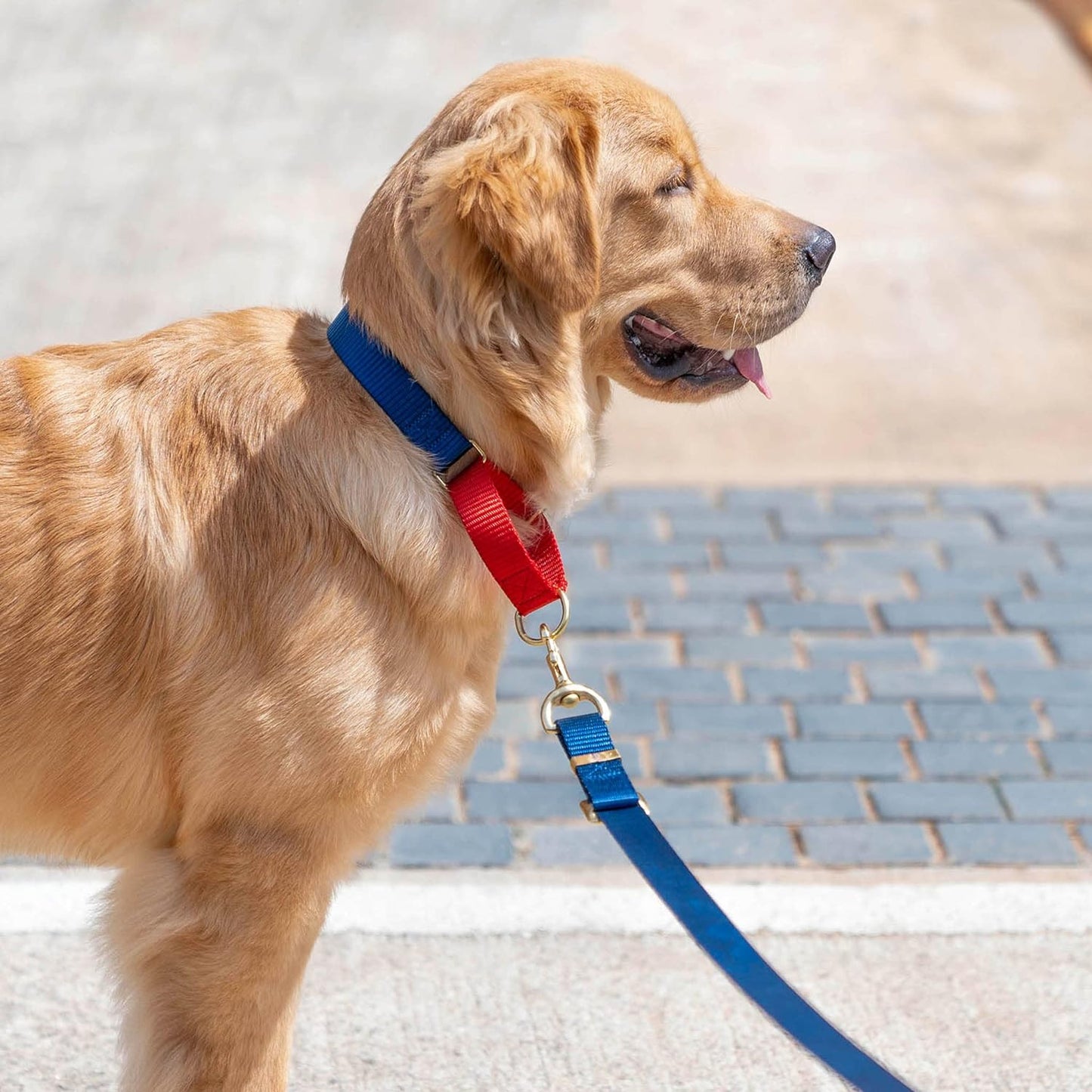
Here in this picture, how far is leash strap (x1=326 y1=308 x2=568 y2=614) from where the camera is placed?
2400mm

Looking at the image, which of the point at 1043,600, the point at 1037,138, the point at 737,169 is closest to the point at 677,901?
the point at 1043,600

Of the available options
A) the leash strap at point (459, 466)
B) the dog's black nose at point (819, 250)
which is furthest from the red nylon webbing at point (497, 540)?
the dog's black nose at point (819, 250)

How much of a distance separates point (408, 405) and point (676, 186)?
72 centimetres

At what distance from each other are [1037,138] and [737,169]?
1.99 metres

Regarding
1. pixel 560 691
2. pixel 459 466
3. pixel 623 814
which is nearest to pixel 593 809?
pixel 623 814

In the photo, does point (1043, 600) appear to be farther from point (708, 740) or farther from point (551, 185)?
point (551, 185)

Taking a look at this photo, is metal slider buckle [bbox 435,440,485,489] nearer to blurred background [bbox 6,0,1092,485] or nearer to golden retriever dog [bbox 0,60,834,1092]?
golden retriever dog [bbox 0,60,834,1092]

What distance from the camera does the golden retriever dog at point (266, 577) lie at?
93.7 inches

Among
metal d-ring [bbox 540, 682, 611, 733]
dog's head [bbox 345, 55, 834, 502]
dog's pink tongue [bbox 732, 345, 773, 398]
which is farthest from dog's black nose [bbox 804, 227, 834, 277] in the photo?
metal d-ring [bbox 540, 682, 611, 733]

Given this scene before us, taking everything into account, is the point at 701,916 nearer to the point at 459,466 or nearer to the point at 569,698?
the point at 569,698

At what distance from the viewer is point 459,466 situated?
2504mm

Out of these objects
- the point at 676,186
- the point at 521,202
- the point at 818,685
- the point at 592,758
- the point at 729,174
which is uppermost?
the point at 521,202

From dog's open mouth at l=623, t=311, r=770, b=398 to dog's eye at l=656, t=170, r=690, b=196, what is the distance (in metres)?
0.24

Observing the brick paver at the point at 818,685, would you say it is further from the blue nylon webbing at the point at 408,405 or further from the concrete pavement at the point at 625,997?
the blue nylon webbing at the point at 408,405
